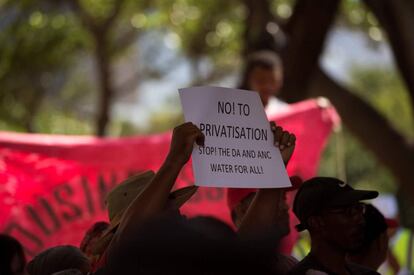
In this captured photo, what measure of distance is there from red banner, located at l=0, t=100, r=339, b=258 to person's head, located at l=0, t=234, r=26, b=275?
1.49 meters

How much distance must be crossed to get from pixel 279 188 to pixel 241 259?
85 cm

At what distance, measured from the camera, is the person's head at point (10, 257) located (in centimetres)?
467

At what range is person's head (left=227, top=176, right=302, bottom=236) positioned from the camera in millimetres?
4259

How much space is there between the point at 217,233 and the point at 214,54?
63.1 ft

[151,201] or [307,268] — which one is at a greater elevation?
[151,201]

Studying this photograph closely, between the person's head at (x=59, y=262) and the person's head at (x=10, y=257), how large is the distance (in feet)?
1.71

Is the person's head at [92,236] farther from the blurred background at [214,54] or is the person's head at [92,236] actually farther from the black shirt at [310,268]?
the blurred background at [214,54]

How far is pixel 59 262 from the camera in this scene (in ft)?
13.4

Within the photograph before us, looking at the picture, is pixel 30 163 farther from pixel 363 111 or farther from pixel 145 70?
pixel 145 70

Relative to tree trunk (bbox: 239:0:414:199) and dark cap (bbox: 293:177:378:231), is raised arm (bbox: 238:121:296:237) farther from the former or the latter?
tree trunk (bbox: 239:0:414:199)

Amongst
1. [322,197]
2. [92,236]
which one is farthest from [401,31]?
[322,197]

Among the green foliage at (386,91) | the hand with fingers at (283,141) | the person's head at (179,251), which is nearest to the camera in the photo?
the person's head at (179,251)

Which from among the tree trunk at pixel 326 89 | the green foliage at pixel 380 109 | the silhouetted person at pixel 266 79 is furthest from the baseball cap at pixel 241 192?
the green foliage at pixel 380 109

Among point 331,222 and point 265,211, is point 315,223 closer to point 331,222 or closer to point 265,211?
point 331,222
